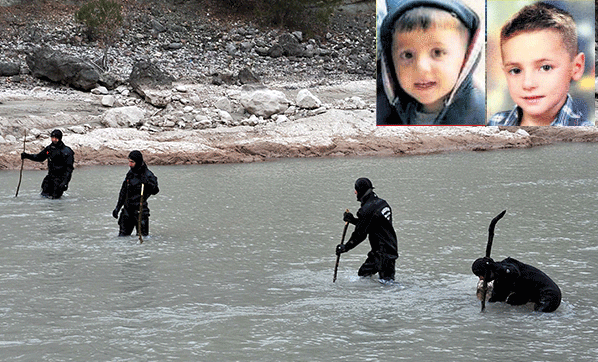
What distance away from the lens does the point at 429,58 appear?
54.3ft

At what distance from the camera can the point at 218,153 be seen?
76.0 feet

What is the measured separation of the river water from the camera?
726cm

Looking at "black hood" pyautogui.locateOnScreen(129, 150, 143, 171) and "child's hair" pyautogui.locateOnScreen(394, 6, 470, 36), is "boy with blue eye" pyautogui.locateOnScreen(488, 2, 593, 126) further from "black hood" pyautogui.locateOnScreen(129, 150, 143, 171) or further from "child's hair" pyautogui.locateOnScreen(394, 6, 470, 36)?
"black hood" pyautogui.locateOnScreen(129, 150, 143, 171)

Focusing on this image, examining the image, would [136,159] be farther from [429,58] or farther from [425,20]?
[425,20]

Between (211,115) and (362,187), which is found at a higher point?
(211,115)

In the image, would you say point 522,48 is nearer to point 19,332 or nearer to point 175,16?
point 19,332

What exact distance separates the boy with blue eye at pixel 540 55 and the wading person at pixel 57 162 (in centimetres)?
949

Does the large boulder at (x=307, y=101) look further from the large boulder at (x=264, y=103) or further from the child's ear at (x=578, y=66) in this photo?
the child's ear at (x=578, y=66)

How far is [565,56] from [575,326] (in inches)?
419

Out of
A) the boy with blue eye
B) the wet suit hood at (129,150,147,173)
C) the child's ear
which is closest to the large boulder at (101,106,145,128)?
the boy with blue eye

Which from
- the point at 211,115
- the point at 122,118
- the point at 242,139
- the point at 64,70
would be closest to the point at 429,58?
the point at 242,139

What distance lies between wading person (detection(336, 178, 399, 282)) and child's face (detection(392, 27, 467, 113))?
8.42 m

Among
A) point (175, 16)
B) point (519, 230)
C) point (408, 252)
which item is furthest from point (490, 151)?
point (175, 16)

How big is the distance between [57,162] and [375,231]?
8906 millimetres
